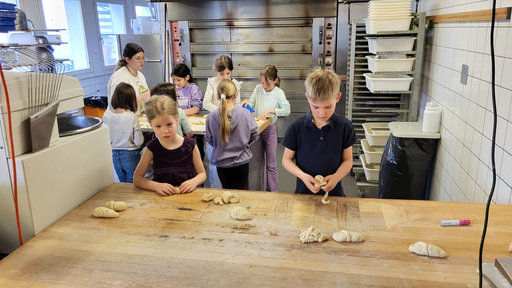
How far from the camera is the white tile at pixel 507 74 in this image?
174cm

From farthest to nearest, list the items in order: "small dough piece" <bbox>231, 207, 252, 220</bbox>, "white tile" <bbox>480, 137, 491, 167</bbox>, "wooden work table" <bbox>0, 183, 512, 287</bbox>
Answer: "white tile" <bbox>480, 137, 491, 167</bbox> → "small dough piece" <bbox>231, 207, 252, 220</bbox> → "wooden work table" <bbox>0, 183, 512, 287</bbox>

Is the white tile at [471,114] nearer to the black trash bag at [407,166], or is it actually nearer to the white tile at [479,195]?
the white tile at [479,195]

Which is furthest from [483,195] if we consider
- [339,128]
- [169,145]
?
[169,145]

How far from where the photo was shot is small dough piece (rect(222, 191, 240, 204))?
167 cm

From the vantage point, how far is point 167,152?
198 cm

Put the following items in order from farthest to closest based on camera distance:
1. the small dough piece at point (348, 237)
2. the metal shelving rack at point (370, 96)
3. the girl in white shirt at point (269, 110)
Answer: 1. the girl in white shirt at point (269, 110)
2. the metal shelving rack at point (370, 96)
3. the small dough piece at point (348, 237)

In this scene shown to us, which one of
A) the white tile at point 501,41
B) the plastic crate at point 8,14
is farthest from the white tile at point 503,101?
the plastic crate at point 8,14

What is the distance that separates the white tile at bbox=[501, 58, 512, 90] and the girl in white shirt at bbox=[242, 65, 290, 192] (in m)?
1.92

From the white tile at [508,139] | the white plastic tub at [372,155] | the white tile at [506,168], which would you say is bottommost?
the white plastic tub at [372,155]

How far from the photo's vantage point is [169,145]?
6.53 ft

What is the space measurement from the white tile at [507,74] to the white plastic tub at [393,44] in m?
1.40

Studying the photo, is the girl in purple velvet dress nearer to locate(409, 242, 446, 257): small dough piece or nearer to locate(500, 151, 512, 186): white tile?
locate(409, 242, 446, 257): small dough piece

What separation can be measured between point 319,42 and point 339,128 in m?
3.18

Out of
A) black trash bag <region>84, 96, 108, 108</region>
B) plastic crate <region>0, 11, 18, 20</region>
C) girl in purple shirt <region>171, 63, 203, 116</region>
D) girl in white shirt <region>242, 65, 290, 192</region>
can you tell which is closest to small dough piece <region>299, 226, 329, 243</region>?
girl in white shirt <region>242, 65, 290, 192</region>
